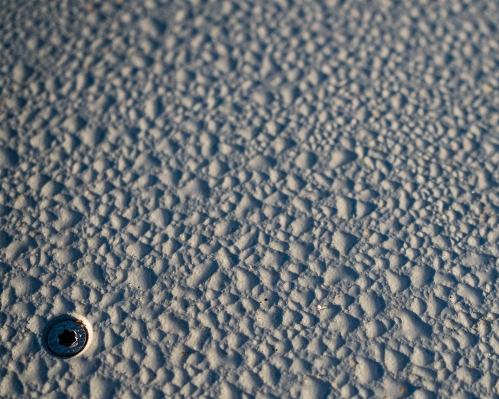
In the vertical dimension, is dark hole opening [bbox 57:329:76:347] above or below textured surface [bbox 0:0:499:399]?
below

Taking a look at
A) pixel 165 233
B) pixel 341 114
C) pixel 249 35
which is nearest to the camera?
pixel 165 233

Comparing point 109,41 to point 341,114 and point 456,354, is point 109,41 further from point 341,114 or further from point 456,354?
point 456,354

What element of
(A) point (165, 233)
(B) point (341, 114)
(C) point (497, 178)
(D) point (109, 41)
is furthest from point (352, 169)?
(D) point (109, 41)

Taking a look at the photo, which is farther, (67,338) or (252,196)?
(252,196)

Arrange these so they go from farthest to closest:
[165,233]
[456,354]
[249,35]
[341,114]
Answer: [249,35] < [341,114] < [165,233] < [456,354]
